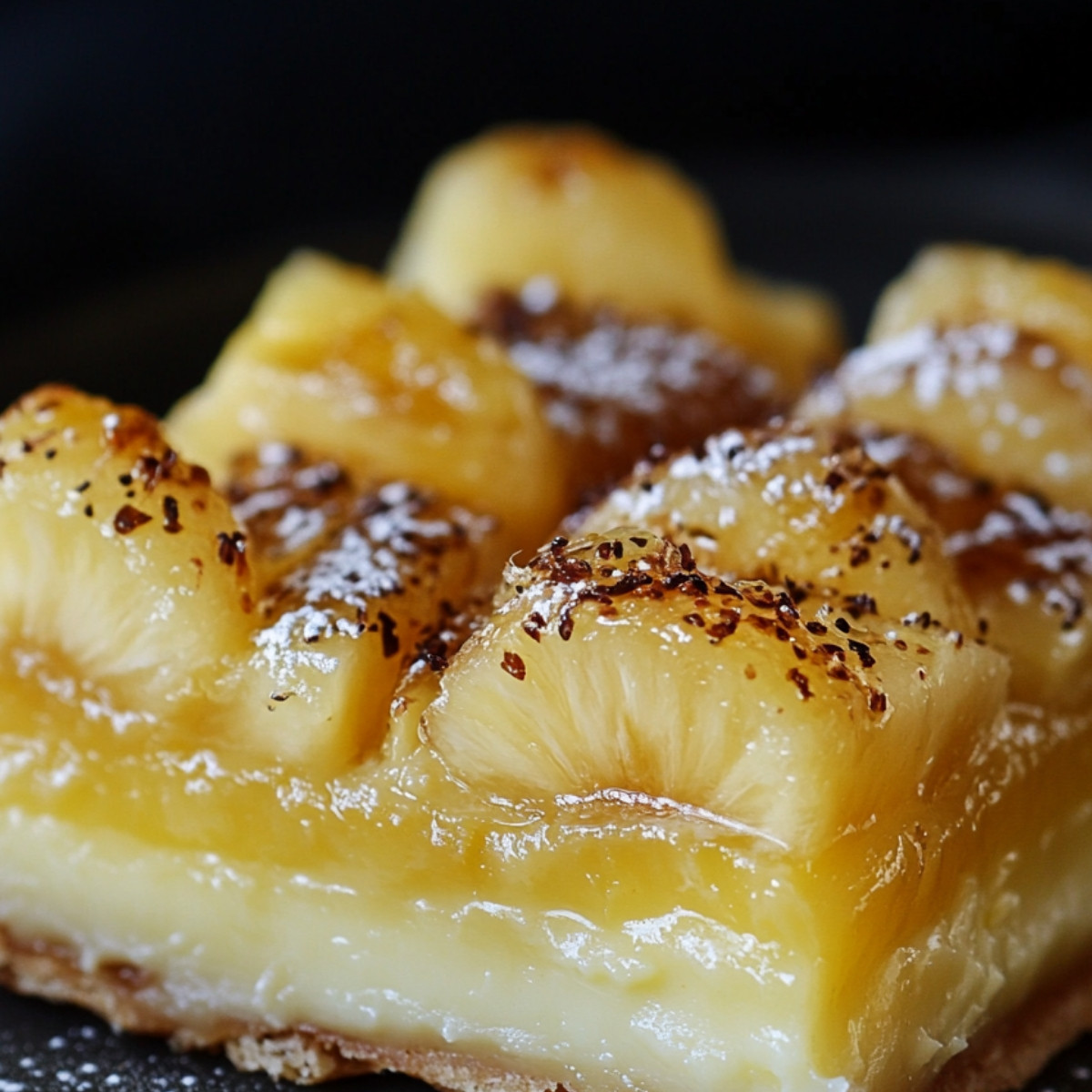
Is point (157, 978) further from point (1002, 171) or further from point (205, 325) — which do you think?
point (1002, 171)

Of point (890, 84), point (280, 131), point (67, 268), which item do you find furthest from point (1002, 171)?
point (67, 268)

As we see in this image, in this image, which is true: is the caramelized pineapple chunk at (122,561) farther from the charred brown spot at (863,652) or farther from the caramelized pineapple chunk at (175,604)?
the charred brown spot at (863,652)

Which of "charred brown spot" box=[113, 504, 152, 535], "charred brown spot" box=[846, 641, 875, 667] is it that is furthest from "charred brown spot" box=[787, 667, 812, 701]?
"charred brown spot" box=[113, 504, 152, 535]

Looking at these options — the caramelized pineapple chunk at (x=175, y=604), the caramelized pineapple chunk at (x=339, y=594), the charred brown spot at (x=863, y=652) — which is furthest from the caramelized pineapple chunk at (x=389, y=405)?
the charred brown spot at (x=863, y=652)

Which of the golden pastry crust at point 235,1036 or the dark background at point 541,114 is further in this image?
the dark background at point 541,114

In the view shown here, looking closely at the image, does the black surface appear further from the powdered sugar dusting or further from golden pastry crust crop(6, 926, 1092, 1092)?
golden pastry crust crop(6, 926, 1092, 1092)

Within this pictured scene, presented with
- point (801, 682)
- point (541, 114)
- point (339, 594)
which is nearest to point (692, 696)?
point (801, 682)

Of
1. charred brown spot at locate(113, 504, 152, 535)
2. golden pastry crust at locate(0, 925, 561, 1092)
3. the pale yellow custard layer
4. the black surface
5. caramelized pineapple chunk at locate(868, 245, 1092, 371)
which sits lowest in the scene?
golden pastry crust at locate(0, 925, 561, 1092)
